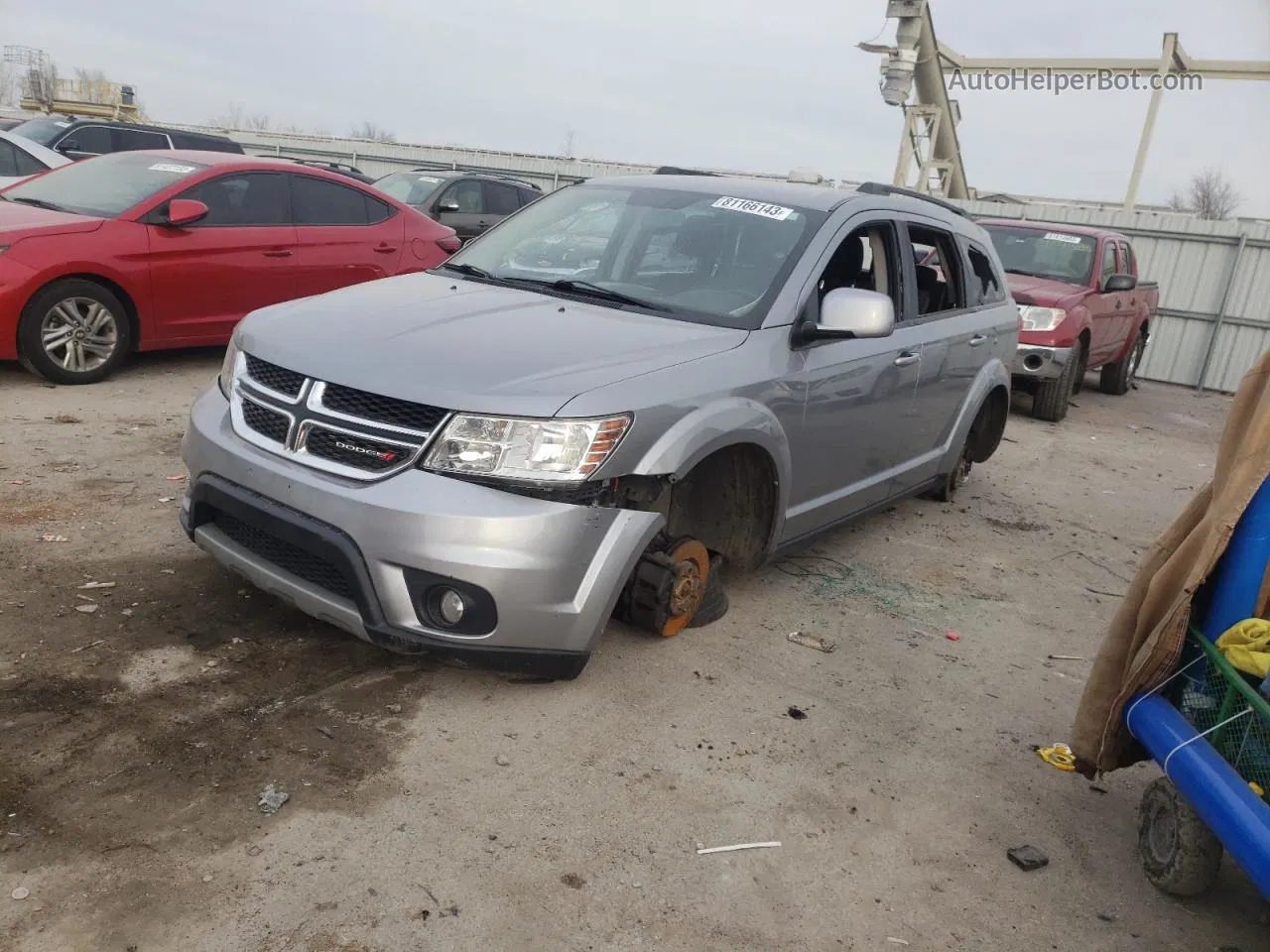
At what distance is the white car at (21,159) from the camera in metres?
10.0

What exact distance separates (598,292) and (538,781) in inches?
80.5

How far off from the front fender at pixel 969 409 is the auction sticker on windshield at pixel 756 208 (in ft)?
6.10

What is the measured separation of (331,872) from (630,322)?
7.21 ft

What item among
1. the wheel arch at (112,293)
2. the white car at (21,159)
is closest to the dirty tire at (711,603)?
the wheel arch at (112,293)

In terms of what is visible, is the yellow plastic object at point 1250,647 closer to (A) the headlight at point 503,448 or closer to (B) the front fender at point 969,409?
(A) the headlight at point 503,448

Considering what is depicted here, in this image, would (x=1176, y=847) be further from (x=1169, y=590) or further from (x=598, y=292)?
(x=598, y=292)

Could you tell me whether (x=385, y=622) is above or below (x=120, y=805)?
above

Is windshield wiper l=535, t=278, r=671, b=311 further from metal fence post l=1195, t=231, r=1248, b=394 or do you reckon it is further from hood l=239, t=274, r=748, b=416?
metal fence post l=1195, t=231, r=1248, b=394

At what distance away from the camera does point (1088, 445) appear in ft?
30.9

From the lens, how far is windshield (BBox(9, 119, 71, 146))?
45.0ft

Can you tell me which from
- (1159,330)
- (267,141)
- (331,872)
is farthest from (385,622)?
(267,141)

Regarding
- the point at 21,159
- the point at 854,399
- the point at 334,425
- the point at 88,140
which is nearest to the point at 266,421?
the point at 334,425

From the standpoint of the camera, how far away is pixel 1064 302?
9.88 meters

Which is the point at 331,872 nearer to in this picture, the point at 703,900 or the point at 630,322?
the point at 703,900
